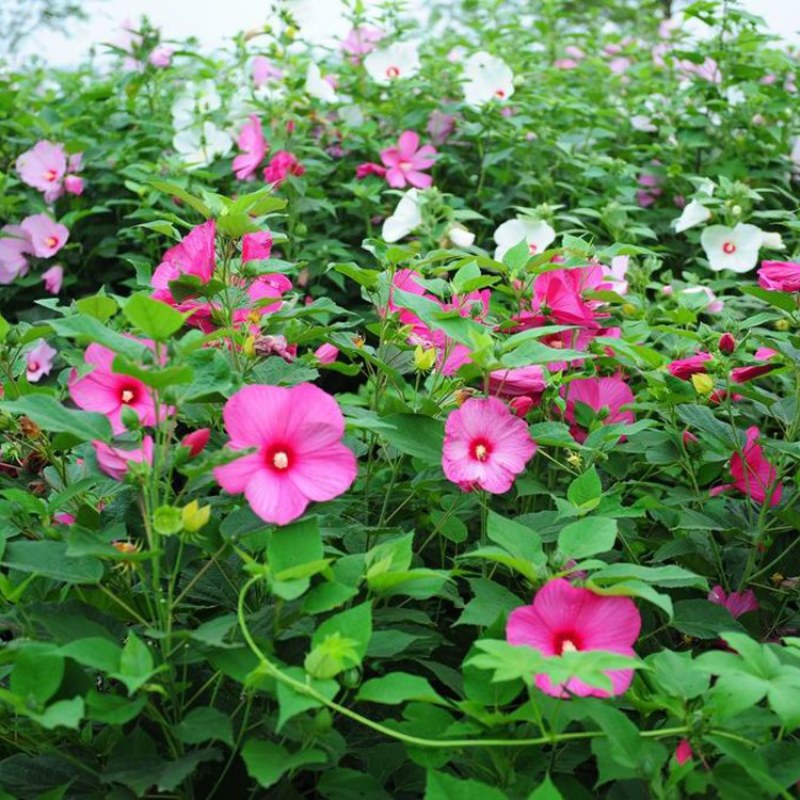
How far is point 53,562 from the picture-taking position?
99cm

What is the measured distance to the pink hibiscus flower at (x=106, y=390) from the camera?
1.04 m

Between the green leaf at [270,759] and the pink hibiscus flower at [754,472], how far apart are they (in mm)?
681

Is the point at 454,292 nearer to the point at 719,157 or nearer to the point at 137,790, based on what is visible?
the point at 137,790

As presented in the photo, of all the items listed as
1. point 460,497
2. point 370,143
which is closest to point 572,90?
point 370,143

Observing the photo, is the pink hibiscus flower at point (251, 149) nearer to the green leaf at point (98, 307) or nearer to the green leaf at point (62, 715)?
the green leaf at point (98, 307)

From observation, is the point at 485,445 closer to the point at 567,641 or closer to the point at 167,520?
the point at 567,641

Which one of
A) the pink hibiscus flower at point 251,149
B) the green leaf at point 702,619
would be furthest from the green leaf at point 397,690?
the pink hibiscus flower at point 251,149

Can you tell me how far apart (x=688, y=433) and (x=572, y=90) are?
7.39 ft

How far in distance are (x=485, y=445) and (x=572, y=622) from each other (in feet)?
0.71

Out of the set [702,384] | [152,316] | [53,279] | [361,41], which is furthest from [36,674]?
[361,41]

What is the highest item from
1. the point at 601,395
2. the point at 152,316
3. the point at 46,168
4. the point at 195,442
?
the point at 152,316

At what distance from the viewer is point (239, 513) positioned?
997 mm

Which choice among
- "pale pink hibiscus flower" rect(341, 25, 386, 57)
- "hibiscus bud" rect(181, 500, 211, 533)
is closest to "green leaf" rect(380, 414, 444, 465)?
"hibiscus bud" rect(181, 500, 211, 533)

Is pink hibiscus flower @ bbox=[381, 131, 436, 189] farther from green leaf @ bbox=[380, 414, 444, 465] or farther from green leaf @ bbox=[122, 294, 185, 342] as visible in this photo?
green leaf @ bbox=[122, 294, 185, 342]
